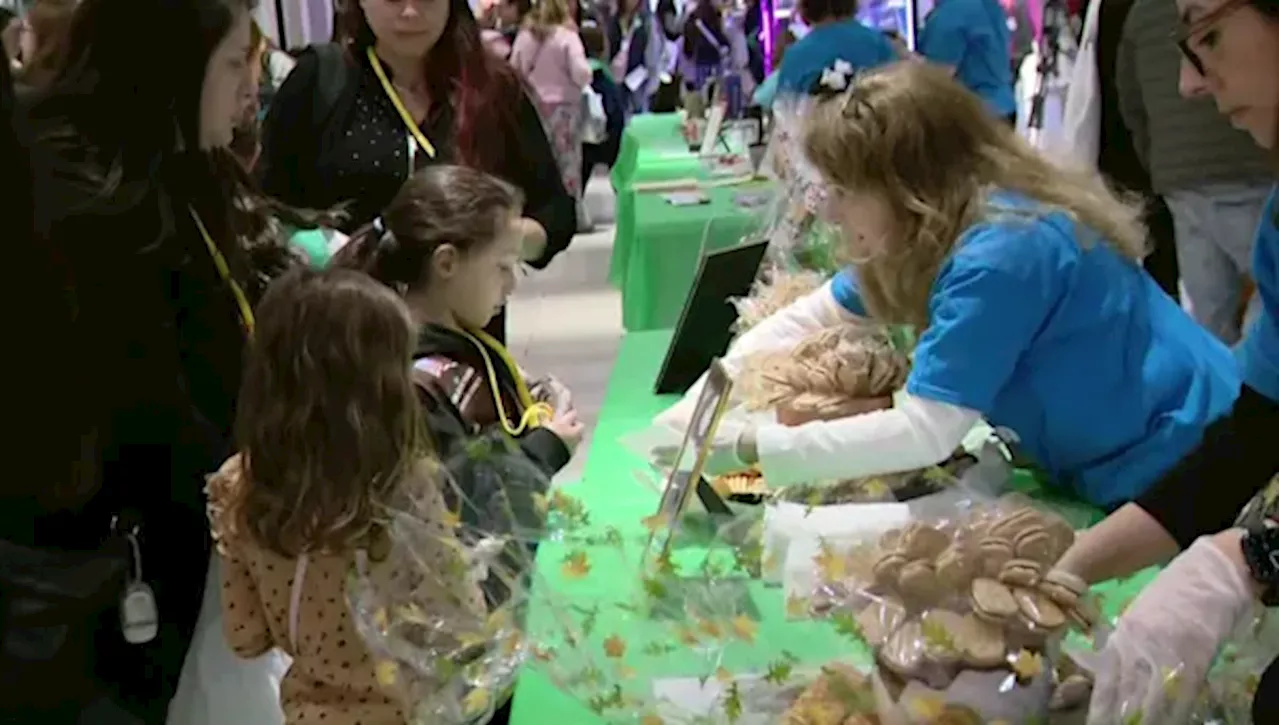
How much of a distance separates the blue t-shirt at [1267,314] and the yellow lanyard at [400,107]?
1438mm

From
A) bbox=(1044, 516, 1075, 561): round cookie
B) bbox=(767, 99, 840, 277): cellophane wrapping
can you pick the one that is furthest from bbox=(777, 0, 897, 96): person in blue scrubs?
bbox=(1044, 516, 1075, 561): round cookie

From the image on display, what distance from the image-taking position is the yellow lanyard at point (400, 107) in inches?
96.6

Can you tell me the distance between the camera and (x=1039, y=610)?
101 cm

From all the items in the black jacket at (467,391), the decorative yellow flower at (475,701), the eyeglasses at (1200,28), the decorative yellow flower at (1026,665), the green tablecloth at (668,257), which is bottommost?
the green tablecloth at (668,257)

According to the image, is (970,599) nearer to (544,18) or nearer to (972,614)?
(972,614)

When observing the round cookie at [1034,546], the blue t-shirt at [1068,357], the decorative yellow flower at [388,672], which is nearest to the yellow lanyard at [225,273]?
the decorative yellow flower at [388,672]

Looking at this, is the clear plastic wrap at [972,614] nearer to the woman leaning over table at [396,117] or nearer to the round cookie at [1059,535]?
the round cookie at [1059,535]

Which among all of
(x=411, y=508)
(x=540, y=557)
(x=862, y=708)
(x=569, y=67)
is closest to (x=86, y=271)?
(x=411, y=508)

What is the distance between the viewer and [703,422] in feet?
5.31

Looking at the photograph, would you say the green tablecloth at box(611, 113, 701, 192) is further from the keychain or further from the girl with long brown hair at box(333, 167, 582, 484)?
the keychain

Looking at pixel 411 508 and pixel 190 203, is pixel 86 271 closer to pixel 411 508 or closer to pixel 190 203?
pixel 190 203

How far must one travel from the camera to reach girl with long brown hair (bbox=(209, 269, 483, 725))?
146cm

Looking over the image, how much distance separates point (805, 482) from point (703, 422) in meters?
0.16

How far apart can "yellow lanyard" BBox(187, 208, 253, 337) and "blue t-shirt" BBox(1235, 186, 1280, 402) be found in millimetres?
1082
